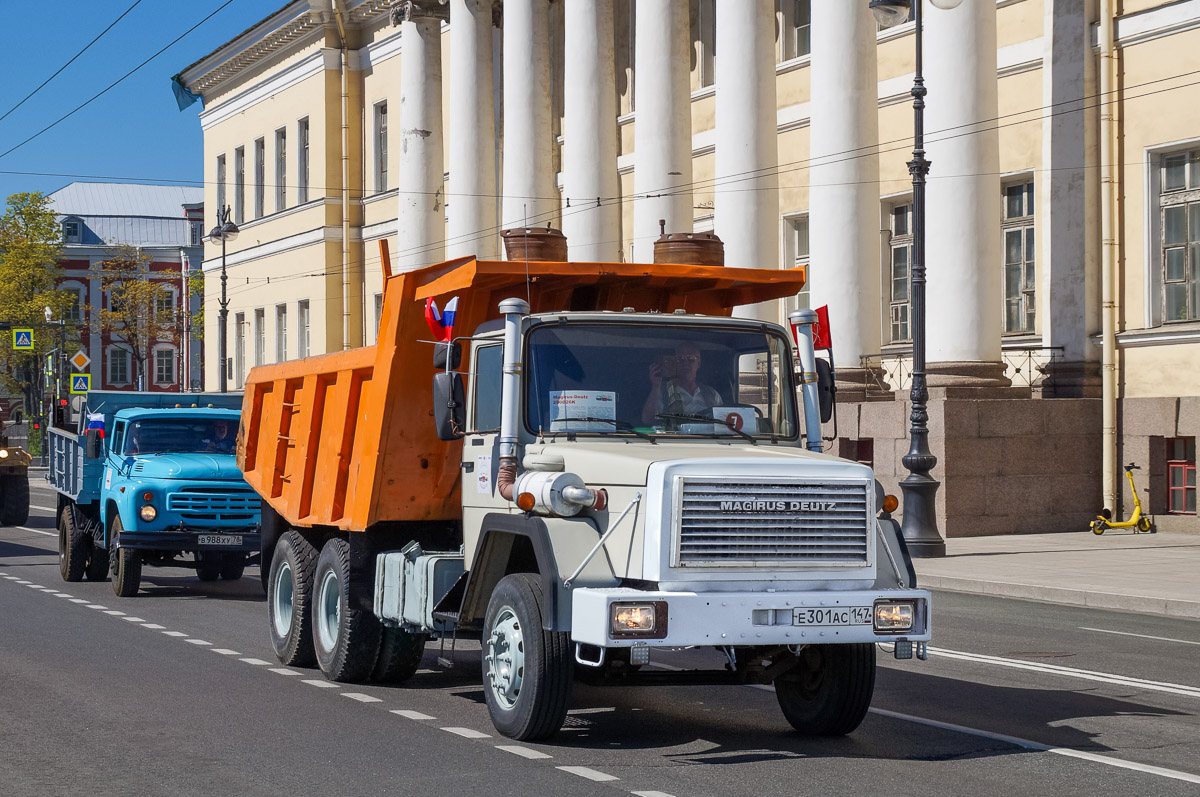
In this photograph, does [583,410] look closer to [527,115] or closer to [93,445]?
[93,445]

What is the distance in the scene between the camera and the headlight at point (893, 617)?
8.81 m

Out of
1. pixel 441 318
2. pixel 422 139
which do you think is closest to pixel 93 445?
pixel 441 318

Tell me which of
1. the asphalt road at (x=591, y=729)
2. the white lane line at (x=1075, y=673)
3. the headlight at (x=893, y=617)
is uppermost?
the headlight at (x=893, y=617)

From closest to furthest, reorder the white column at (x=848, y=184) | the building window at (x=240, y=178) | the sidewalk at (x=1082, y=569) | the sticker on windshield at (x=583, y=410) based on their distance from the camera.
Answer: the sticker on windshield at (x=583, y=410)
the sidewalk at (x=1082, y=569)
the white column at (x=848, y=184)
the building window at (x=240, y=178)

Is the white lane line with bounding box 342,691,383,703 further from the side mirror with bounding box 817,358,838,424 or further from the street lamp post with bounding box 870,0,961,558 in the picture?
the street lamp post with bounding box 870,0,961,558

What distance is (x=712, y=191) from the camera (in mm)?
36594

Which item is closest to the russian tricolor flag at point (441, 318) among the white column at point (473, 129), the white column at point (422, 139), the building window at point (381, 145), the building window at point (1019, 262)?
the building window at point (1019, 262)

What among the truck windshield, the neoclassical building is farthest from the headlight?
the neoclassical building

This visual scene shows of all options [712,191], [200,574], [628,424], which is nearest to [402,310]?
[628,424]

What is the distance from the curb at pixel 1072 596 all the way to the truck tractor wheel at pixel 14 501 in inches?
827

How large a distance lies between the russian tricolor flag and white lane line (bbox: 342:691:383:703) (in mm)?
2331

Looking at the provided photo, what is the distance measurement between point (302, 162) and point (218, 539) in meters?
37.0

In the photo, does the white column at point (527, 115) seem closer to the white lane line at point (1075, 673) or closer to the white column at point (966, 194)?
the white column at point (966, 194)

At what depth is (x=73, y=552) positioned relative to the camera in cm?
2111
